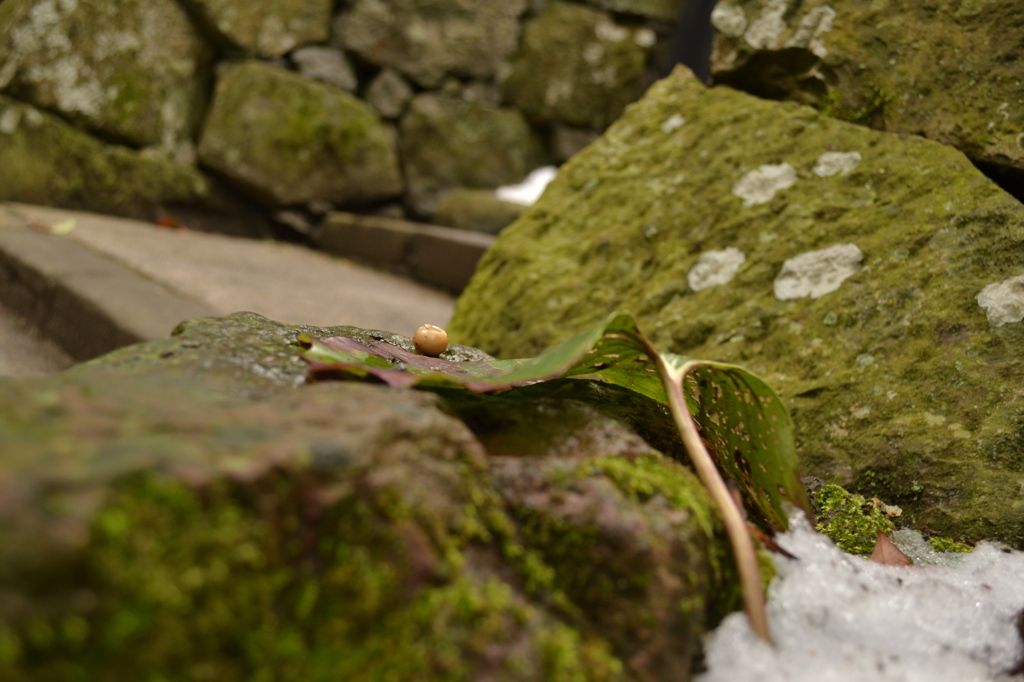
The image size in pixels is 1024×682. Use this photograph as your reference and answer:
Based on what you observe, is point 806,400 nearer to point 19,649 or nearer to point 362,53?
point 19,649

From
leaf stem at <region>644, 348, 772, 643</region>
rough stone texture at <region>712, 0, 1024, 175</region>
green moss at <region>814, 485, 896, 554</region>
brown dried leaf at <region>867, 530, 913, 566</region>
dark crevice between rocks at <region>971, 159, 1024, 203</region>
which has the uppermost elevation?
rough stone texture at <region>712, 0, 1024, 175</region>

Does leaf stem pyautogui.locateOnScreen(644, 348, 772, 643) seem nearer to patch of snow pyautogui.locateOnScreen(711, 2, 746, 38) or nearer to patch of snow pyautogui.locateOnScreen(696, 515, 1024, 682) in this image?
patch of snow pyautogui.locateOnScreen(696, 515, 1024, 682)

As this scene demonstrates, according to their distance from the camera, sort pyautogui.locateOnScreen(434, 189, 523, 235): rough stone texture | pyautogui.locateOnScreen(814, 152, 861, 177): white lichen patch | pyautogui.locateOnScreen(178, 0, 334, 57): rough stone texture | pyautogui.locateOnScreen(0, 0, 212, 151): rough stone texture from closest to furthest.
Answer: pyautogui.locateOnScreen(814, 152, 861, 177): white lichen patch < pyautogui.locateOnScreen(0, 0, 212, 151): rough stone texture < pyautogui.locateOnScreen(178, 0, 334, 57): rough stone texture < pyautogui.locateOnScreen(434, 189, 523, 235): rough stone texture

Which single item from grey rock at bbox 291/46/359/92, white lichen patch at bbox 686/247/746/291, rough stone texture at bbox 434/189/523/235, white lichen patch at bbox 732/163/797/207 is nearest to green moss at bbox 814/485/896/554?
white lichen patch at bbox 686/247/746/291

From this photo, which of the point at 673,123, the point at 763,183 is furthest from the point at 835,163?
the point at 673,123

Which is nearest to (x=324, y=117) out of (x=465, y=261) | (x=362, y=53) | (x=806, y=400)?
(x=362, y=53)

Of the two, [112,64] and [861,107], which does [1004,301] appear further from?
[112,64]

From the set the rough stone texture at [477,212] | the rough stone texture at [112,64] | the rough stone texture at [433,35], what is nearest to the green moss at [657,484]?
the rough stone texture at [477,212]
